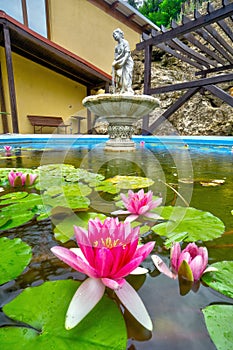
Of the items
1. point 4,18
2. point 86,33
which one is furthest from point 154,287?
point 86,33

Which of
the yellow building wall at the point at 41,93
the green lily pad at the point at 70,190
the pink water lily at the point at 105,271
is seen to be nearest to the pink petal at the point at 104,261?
the pink water lily at the point at 105,271

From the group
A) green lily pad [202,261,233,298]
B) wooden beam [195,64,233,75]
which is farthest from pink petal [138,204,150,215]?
wooden beam [195,64,233,75]

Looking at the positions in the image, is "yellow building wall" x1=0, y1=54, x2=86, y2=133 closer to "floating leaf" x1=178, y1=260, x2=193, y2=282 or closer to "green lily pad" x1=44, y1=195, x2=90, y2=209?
"green lily pad" x1=44, y1=195, x2=90, y2=209

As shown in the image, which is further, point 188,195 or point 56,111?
point 56,111

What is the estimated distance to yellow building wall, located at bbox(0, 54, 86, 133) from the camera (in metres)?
5.47

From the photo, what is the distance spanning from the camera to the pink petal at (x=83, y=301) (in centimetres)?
23

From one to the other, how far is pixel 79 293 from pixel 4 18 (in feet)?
17.5

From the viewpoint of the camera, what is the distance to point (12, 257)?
1.26 feet

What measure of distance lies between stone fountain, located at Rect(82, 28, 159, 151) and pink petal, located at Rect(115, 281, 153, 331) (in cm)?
215

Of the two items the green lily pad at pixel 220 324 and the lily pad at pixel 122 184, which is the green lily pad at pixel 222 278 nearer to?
the green lily pad at pixel 220 324

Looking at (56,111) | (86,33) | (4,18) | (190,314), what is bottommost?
(190,314)

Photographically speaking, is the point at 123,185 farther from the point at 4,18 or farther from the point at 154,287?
the point at 4,18

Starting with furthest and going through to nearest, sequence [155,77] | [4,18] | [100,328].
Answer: [155,77]
[4,18]
[100,328]

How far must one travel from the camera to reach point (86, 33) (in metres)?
6.48
